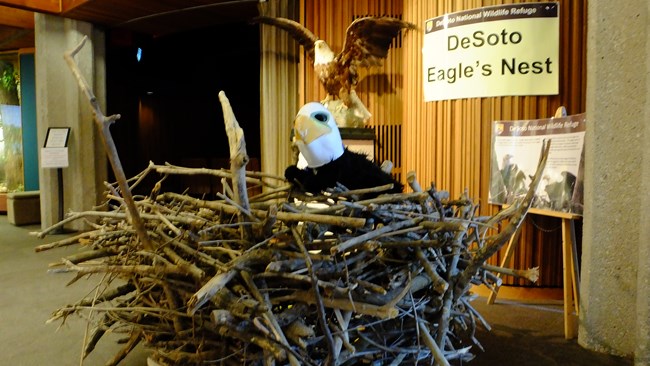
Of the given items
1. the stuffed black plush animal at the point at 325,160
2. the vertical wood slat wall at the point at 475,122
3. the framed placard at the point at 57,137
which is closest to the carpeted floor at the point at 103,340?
the vertical wood slat wall at the point at 475,122

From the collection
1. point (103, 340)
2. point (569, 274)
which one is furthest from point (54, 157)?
point (569, 274)

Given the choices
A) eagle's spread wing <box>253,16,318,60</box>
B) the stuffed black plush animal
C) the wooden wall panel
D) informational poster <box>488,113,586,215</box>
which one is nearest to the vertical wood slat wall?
the wooden wall panel

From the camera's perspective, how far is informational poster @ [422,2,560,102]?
3441mm

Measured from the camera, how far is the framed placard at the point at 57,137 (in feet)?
21.4

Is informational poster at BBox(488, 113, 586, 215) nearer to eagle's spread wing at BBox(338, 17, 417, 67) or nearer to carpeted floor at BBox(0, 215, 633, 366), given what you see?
carpeted floor at BBox(0, 215, 633, 366)

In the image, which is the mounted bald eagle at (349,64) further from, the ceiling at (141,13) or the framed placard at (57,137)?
the framed placard at (57,137)

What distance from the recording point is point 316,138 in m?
1.66

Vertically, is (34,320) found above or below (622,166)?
below

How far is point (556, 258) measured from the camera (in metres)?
3.54

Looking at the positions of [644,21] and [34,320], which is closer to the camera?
[644,21]

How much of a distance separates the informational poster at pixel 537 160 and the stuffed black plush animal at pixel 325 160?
1.49m

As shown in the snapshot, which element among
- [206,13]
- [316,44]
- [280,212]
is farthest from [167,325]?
[206,13]

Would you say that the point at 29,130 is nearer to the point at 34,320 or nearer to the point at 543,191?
the point at 34,320

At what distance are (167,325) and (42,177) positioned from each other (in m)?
6.13
